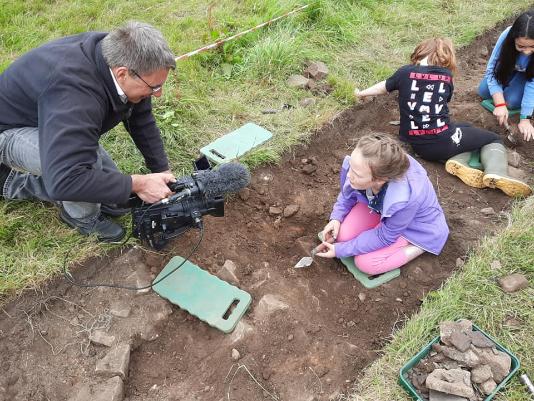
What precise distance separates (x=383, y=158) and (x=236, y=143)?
1.59 metres

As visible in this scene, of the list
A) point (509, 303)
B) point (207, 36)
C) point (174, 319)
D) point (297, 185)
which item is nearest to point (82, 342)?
point (174, 319)

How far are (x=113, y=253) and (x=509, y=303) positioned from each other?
2558 millimetres

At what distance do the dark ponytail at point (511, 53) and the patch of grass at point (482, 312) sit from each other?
6.05 feet

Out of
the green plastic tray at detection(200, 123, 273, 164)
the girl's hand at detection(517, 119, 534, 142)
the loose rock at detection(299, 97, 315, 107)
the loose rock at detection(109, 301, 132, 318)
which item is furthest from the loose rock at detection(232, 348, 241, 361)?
the girl's hand at detection(517, 119, 534, 142)

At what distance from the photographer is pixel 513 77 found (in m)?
4.38

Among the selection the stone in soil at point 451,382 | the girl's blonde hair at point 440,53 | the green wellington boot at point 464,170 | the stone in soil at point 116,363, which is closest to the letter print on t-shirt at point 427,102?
the girl's blonde hair at point 440,53

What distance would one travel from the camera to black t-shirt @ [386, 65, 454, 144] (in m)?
3.64

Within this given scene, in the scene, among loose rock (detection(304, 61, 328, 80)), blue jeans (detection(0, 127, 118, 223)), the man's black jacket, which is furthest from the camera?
loose rock (detection(304, 61, 328, 80))

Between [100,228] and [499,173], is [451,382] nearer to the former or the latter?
[499,173]

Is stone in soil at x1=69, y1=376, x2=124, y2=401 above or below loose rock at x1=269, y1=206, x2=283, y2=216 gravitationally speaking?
below

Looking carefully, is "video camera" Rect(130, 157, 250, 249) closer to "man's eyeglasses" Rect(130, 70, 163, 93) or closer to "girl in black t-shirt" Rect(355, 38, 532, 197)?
"man's eyeglasses" Rect(130, 70, 163, 93)

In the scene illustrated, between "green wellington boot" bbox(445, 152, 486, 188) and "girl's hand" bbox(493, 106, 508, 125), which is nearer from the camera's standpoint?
"green wellington boot" bbox(445, 152, 486, 188)

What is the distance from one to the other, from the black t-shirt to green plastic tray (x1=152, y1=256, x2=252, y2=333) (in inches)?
85.4

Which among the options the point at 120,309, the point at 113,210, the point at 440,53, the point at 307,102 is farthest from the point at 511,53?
the point at 120,309
